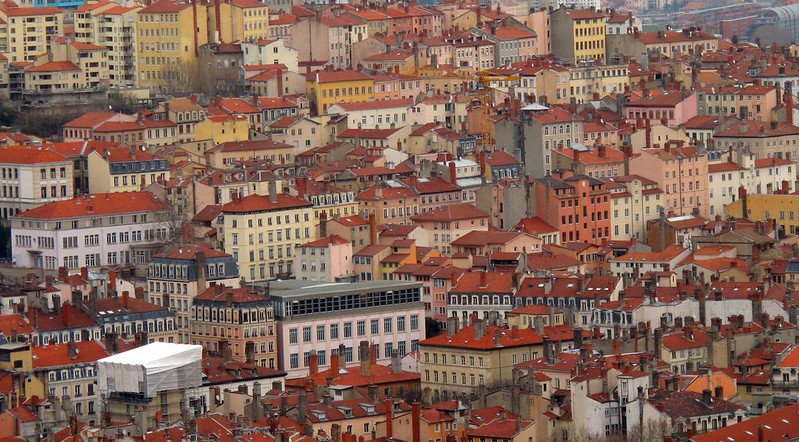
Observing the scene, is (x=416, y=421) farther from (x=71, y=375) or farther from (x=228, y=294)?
(x=228, y=294)

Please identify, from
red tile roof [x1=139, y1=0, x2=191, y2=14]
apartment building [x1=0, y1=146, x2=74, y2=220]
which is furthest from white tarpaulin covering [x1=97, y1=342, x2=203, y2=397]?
red tile roof [x1=139, y1=0, x2=191, y2=14]

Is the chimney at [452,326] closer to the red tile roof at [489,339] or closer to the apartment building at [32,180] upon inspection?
the red tile roof at [489,339]

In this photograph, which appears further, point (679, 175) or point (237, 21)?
point (237, 21)

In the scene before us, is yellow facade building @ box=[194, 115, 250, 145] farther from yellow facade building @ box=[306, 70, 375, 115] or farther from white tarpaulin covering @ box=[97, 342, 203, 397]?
white tarpaulin covering @ box=[97, 342, 203, 397]

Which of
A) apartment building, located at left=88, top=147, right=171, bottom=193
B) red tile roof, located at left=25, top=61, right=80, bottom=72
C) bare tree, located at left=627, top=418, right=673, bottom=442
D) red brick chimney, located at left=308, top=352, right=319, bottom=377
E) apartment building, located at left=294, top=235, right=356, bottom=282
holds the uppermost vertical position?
red tile roof, located at left=25, top=61, right=80, bottom=72

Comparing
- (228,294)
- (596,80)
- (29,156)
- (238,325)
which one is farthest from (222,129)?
(238,325)

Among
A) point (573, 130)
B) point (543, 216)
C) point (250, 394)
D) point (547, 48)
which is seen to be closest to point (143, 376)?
point (250, 394)

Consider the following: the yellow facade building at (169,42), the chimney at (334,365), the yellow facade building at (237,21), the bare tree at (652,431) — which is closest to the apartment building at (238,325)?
the chimney at (334,365)

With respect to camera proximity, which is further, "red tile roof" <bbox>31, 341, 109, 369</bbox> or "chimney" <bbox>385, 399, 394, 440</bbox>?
"red tile roof" <bbox>31, 341, 109, 369</bbox>
